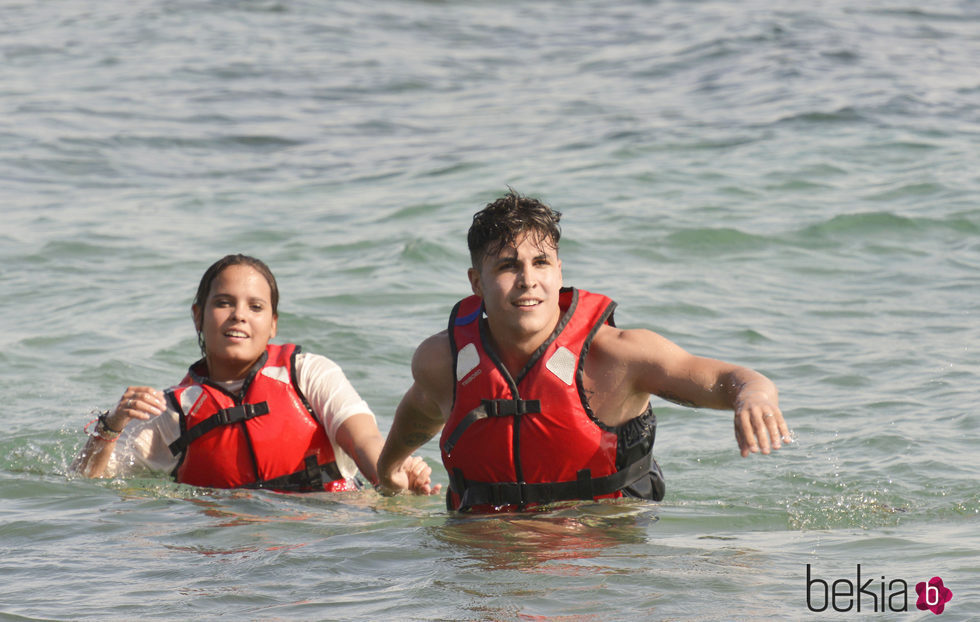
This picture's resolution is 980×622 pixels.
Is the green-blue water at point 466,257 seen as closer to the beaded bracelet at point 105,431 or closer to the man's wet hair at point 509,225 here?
the beaded bracelet at point 105,431

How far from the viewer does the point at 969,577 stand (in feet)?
15.7

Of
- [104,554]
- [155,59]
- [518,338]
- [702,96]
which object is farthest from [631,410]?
[155,59]

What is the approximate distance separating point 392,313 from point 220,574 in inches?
250

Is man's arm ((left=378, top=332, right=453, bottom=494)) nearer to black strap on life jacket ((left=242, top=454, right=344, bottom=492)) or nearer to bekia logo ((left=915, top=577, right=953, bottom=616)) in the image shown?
black strap on life jacket ((left=242, top=454, right=344, bottom=492))

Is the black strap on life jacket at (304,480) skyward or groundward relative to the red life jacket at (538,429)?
groundward

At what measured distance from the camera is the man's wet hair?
5531 millimetres

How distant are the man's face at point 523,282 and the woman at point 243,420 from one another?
1390 mm

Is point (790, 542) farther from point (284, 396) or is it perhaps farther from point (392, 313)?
point (392, 313)

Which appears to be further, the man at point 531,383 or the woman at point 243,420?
the woman at point 243,420

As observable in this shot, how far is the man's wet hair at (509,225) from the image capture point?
5.53m

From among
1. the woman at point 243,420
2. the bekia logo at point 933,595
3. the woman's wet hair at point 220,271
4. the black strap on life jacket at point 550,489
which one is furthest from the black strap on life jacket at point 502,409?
the bekia logo at point 933,595

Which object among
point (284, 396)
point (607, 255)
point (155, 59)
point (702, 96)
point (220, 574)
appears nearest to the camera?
point (220, 574)

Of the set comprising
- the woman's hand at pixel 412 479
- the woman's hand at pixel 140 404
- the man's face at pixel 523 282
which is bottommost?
the woman's hand at pixel 412 479

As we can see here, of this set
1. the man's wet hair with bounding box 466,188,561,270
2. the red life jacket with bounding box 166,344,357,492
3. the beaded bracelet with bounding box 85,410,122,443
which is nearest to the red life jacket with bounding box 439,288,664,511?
the man's wet hair with bounding box 466,188,561,270
